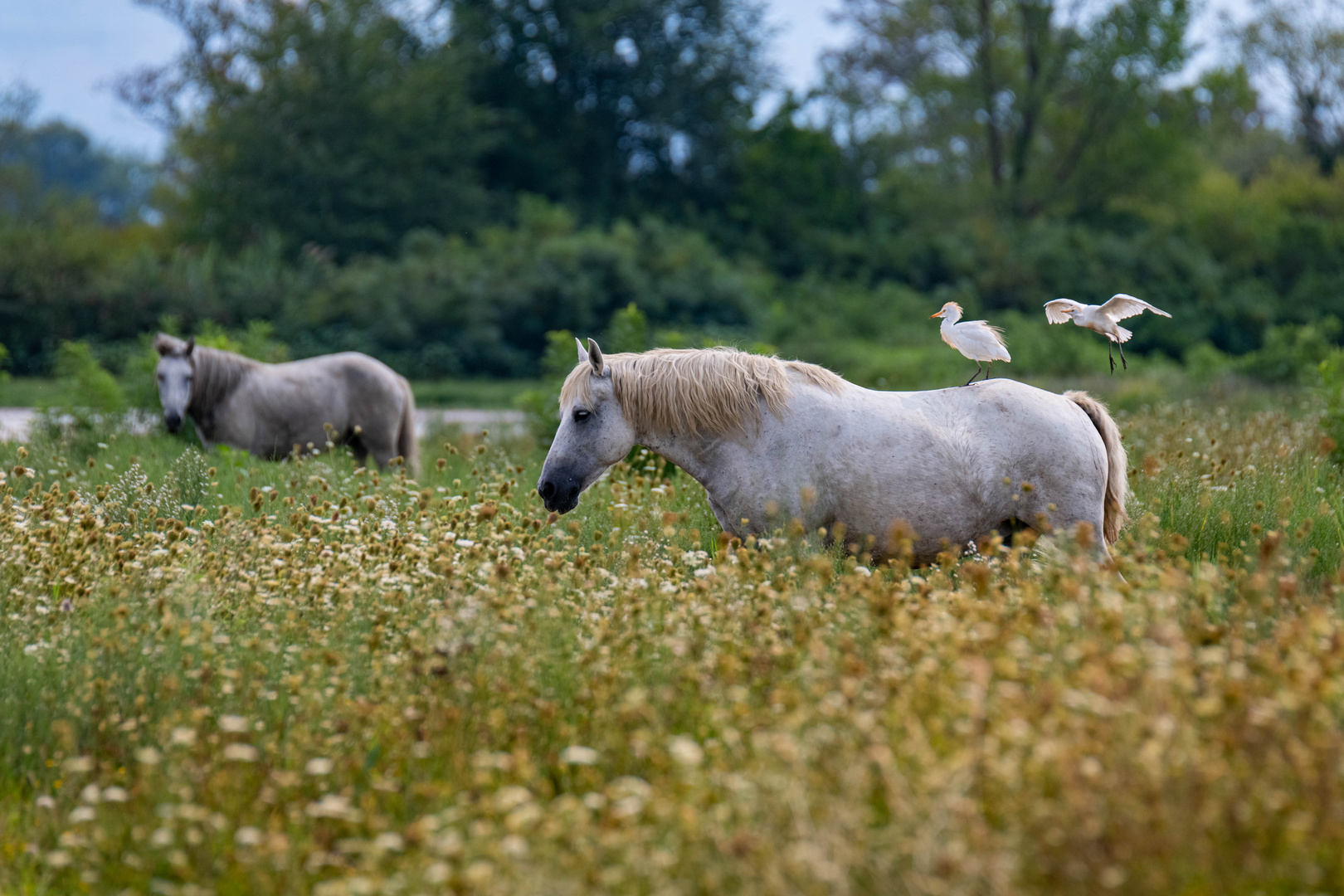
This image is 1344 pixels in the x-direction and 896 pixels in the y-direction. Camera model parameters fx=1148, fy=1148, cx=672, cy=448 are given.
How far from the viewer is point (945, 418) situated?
6000mm

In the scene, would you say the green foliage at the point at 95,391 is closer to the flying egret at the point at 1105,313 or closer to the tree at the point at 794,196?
the flying egret at the point at 1105,313

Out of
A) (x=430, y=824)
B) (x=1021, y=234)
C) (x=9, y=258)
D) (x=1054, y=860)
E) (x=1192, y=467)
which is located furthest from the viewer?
(x=1021, y=234)

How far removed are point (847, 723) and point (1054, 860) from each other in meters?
0.74

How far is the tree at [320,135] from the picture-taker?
96.8 ft

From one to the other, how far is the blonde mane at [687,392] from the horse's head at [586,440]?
0.09 feet

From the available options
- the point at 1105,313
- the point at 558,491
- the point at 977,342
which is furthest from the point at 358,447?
the point at 1105,313

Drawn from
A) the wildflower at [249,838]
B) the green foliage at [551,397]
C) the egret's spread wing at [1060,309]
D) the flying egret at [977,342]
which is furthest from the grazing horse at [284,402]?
the wildflower at [249,838]

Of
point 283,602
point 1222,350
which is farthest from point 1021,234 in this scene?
point 283,602

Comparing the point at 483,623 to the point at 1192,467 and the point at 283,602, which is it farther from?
the point at 1192,467

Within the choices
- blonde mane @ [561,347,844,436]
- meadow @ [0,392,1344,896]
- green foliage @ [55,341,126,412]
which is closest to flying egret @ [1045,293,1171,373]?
meadow @ [0,392,1344,896]

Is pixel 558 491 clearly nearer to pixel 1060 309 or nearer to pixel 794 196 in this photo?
pixel 1060 309

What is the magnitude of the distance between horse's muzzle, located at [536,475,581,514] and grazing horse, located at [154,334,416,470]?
4695mm

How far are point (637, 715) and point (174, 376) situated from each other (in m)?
7.68

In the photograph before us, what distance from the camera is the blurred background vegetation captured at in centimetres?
2455
